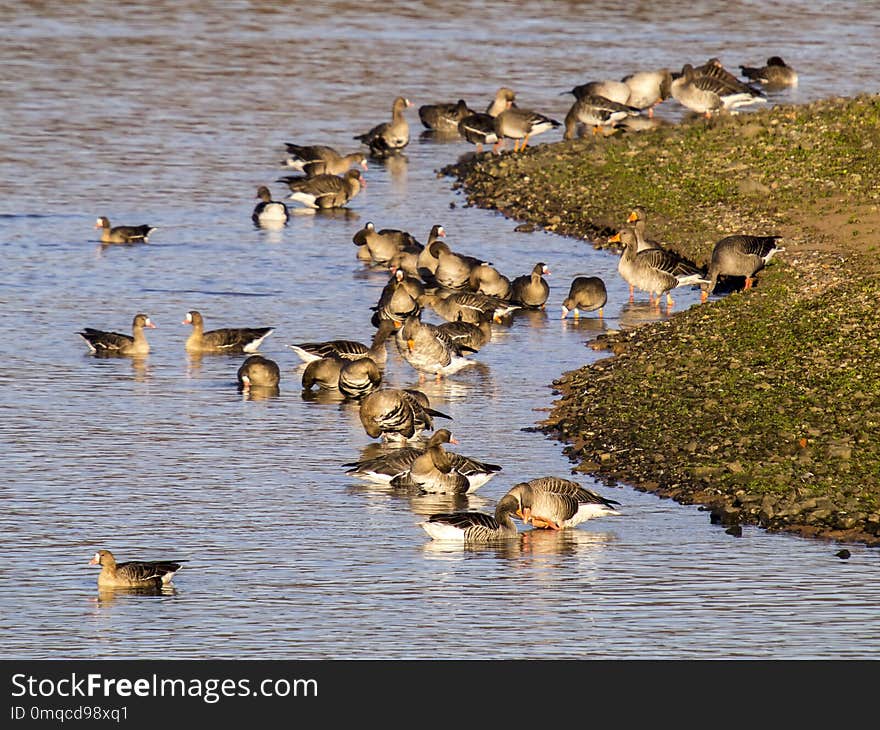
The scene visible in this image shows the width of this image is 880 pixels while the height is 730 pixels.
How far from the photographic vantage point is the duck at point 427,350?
958 inches

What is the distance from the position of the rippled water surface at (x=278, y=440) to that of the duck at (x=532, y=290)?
0.25 m

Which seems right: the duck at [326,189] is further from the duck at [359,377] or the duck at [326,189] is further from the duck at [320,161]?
the duck at [359,377]

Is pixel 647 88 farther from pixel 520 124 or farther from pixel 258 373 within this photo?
pixel 258 373

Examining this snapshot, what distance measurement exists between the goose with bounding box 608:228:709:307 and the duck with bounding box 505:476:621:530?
10716 millimetres

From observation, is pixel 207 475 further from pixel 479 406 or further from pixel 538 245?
pixel 538 245

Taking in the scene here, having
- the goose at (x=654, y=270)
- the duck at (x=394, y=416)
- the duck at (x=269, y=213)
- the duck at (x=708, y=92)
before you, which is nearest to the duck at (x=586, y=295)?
the goose at (x=654, y=270)

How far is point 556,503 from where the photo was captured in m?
18.1

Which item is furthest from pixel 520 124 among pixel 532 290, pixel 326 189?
pixel 532 290

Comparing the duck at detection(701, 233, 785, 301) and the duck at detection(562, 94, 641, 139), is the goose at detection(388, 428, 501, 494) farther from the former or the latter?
the duck at detection(562, 94, 641, 139)

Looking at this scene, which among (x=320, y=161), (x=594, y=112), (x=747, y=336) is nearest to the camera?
(x=747, y=336)

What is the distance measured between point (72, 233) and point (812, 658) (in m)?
23.5

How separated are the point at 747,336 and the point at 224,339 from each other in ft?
25.1

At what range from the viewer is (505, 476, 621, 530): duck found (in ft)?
59.3

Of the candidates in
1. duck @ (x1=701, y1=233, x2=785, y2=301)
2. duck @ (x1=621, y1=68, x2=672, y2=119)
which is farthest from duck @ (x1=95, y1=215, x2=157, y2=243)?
duck @ (x1=621, y1=68, x2=672, y2=119)
